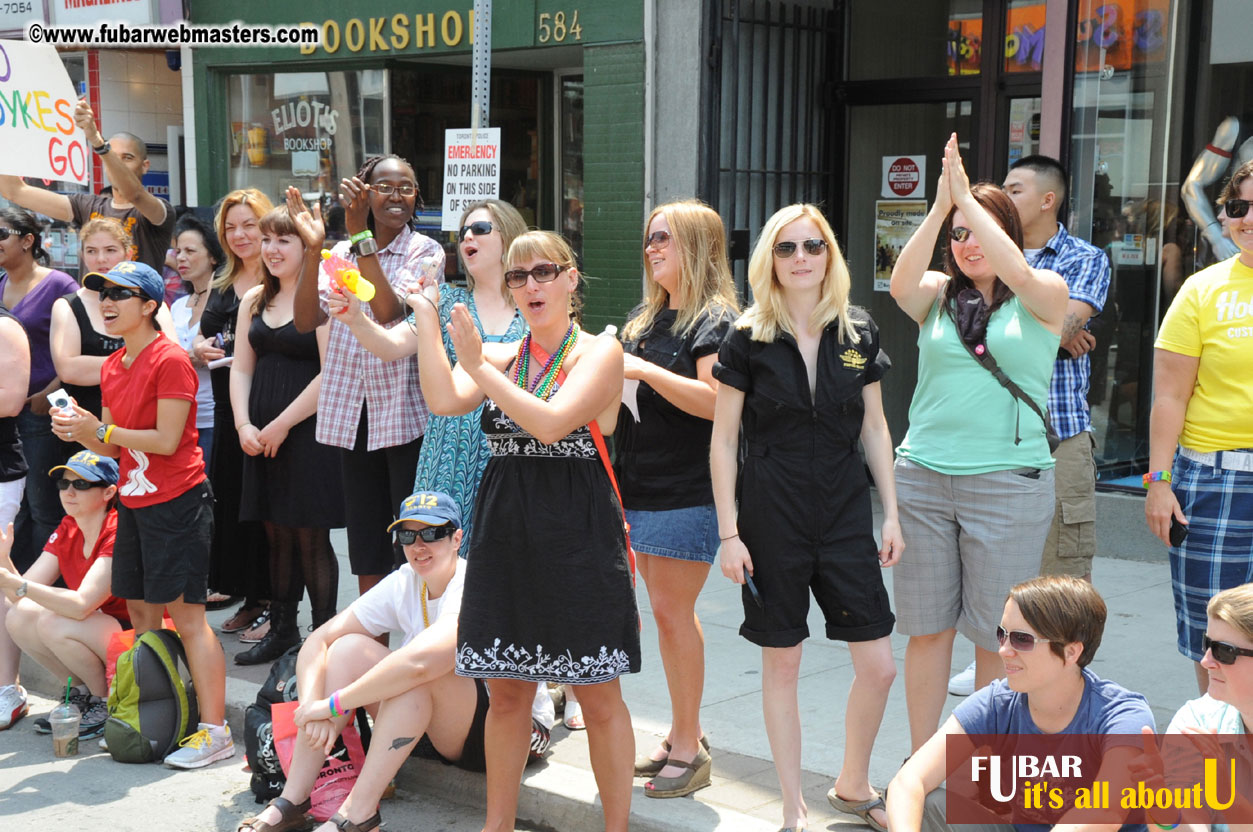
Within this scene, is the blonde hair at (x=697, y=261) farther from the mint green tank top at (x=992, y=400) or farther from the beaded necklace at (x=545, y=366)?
the mint green tank top at (x=992, y=400)

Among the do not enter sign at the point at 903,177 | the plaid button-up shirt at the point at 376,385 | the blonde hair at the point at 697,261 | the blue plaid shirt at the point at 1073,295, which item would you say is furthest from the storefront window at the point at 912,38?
the blonde hair at the point at 697,261

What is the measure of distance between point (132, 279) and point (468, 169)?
212cm

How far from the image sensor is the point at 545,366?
410 centimetres

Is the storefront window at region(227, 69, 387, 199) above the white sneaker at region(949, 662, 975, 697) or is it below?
above

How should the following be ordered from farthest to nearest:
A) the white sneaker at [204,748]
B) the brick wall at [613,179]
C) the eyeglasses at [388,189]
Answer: the brick wall at [613,179] < the eyeglasses at [388,189] < the white sneaker at [204,748]

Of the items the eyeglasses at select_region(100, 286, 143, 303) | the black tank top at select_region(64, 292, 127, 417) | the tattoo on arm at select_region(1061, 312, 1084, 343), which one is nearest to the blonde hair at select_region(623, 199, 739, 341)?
the tattoo on arm at select_region(1061, 312, 1084, 343)

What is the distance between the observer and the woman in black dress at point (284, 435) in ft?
19.4

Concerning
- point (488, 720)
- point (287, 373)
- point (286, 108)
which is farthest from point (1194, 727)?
point (286, 108)

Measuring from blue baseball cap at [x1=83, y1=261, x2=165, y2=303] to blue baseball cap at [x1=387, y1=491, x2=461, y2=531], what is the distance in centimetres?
152

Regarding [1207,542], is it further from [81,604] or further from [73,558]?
[73,558]

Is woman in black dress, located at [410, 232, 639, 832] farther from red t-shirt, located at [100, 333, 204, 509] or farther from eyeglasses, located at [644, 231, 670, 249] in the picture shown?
red t-shirt, located at [100, 333, 204, 509]

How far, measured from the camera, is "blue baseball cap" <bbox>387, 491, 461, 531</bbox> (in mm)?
4453

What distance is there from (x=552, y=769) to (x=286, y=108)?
25.5 ft

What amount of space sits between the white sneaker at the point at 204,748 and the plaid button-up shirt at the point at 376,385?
119 cm
